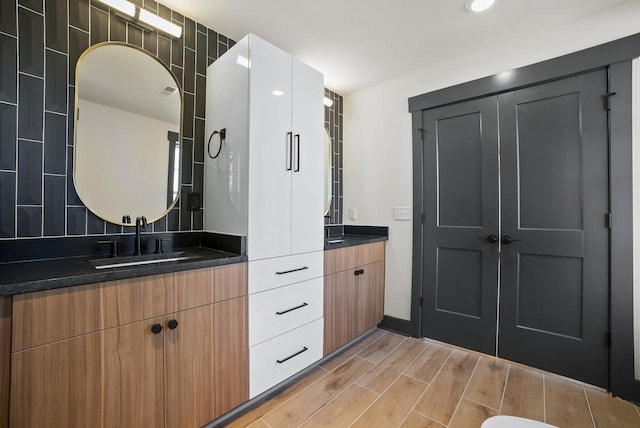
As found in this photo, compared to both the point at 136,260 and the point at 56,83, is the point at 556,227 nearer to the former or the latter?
the point at 136,260

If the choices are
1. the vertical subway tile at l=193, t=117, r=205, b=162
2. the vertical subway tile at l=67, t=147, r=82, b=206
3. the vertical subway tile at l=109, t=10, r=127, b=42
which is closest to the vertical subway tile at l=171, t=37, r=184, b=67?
the vertical subway tile at l=109, t=10, r=127, b=42

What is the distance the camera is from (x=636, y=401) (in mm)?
1721

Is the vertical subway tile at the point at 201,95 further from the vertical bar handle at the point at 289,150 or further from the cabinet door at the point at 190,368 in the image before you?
the cabinet door at the point at 190,368

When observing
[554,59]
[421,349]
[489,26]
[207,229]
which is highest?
[489,26]

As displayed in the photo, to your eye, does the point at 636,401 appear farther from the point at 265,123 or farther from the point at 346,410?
the point at 265,123

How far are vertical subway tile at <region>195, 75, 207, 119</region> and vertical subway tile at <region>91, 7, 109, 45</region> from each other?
0.54 m

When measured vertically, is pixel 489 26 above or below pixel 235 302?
above

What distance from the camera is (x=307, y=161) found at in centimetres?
202

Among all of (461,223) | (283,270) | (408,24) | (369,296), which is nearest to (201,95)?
(283,270)

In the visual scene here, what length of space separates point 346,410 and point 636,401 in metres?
1.78

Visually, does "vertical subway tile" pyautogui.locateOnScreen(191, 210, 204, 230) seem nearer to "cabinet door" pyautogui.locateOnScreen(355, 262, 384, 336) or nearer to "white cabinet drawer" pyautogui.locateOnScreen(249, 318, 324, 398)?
"white cabinet drawer" pyautogui.locateOnScreen(249, 318, 324, 398)

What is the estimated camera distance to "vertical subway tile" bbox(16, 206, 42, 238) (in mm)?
1360

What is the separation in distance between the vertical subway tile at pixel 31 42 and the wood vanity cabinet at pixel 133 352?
3.85 ft

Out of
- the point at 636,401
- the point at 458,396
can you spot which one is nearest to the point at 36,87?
the point at 458,396
